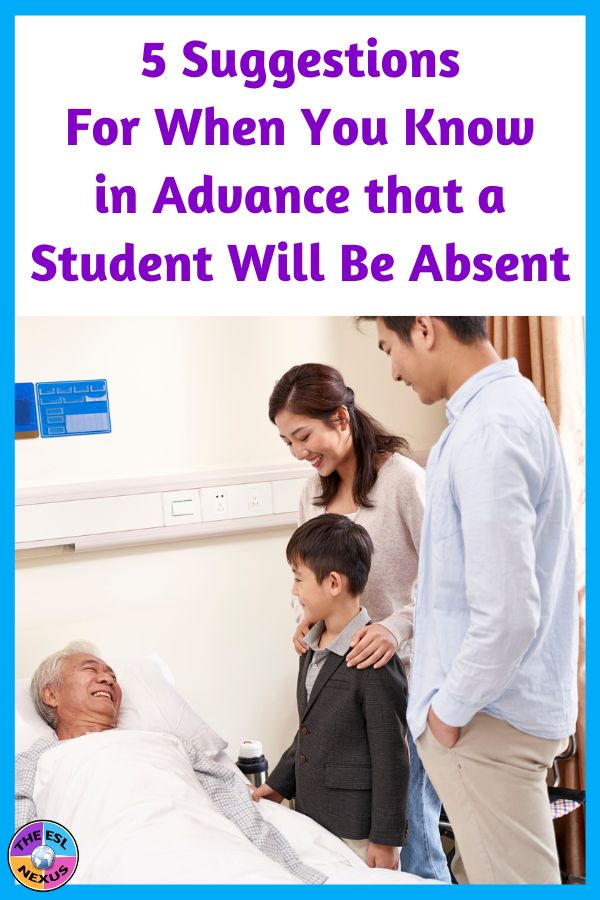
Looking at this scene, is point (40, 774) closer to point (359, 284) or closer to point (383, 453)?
point (383, 453)

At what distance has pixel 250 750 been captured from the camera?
2.11 m

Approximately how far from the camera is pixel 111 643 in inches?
84.9

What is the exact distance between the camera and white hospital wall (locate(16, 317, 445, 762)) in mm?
2104

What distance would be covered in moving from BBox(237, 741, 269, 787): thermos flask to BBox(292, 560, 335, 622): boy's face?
0.55m

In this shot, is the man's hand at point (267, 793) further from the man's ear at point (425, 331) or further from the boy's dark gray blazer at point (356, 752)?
the man's ear at point (425, 331)

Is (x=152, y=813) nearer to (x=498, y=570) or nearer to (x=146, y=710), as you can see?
(x=146, y=710)

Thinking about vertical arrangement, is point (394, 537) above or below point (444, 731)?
above

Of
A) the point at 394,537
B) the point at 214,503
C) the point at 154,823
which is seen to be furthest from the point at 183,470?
the point at 154,823

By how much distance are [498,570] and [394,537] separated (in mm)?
620

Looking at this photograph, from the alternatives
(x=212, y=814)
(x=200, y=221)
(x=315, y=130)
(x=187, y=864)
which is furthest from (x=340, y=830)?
(x=315, y=130)

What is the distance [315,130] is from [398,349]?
420mm

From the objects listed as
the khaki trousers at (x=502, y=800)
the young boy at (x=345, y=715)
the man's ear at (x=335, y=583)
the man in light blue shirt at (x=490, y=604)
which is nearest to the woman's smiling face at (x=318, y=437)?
the young boy at (x=345, y=715)

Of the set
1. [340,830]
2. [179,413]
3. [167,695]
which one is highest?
[179,413]

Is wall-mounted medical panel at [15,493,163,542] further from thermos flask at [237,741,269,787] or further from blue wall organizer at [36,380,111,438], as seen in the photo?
thermos flask at [237,741,269,787]
